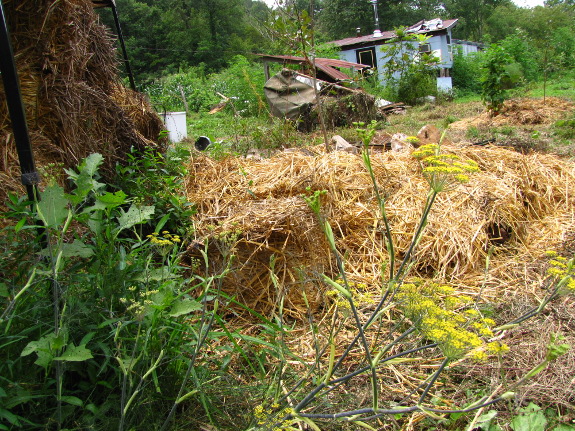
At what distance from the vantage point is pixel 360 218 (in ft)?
9.52

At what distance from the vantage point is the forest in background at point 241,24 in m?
32.0

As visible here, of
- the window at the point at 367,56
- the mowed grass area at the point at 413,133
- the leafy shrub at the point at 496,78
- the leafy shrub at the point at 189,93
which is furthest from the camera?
the window at the point at 367,56

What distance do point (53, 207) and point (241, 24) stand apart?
47.0m

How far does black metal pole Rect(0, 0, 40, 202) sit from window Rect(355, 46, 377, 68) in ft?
93.7

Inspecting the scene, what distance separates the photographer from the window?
27766 mm

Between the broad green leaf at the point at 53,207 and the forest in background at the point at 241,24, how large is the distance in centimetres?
2462

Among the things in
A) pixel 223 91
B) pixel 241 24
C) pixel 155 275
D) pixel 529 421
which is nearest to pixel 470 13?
pixel 241 24

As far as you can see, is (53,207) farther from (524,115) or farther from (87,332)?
(524,115)

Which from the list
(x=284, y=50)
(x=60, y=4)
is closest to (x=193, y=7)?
(x=284, y=50)

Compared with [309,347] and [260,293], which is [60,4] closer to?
[260,293]

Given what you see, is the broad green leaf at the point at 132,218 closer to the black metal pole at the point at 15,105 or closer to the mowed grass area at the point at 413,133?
the black metal pole at the point at 15,105

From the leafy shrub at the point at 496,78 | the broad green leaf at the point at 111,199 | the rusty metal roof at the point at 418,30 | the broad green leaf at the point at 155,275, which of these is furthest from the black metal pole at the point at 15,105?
the rusty metal roof at the point at 418,30

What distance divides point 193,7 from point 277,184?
46.4 metres

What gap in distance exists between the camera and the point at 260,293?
2.42 meters
